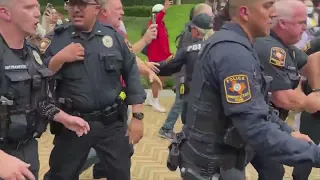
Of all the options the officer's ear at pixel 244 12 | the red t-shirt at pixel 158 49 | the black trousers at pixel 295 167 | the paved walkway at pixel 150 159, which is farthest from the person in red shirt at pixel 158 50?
the officer's ear at pixel 244 12

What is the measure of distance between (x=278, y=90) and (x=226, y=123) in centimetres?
84

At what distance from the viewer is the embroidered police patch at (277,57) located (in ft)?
10.2

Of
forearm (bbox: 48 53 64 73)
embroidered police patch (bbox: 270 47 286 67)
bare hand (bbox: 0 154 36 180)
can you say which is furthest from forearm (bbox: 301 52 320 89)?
bare hand (bbox: 0 154 36 180)

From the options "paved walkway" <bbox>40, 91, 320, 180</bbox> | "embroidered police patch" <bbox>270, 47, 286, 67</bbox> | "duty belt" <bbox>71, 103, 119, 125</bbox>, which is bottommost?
"paved walkway" <bbox>40, 91, 320, 180</bbox>

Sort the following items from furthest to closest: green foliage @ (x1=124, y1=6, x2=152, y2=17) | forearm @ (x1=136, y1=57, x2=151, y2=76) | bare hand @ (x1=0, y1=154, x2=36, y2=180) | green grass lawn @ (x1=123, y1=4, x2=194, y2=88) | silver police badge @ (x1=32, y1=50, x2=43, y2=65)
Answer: green foliage @ (x1=124, y1=6, x2=152, y2=17), green grass lawn @ (x1=123, y1=4, x2=194, y2=88), forearm @ (x1=136, y1=57, x2=151, y2=76), silver police badge @ (x1=32, y1=50, x2=43, y2=65), bare hand @ (x1=0, y1=154, x2=36, y2=180)

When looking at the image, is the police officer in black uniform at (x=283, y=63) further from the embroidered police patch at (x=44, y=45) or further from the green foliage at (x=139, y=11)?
the green foliage at (x=139, y=11)

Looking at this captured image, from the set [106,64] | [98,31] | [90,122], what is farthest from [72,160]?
[98,31]

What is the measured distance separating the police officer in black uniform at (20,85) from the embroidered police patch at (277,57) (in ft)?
4.85

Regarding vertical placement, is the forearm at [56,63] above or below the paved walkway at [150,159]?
above

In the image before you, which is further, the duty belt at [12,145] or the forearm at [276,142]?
the duty belt at [12,145]

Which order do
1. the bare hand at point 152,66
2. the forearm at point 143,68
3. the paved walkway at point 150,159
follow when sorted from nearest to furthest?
1. the forearm at point 143,68
2. the bare hand at point 152,66
3. the paved walkway at point 150,159

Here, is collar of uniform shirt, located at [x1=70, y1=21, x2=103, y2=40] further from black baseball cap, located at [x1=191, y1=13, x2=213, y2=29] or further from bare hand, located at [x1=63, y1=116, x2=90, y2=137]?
black baseball cap, located at [x1=191, y1=13, x2=213, y2=29]

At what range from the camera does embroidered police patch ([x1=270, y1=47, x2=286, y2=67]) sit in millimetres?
3123

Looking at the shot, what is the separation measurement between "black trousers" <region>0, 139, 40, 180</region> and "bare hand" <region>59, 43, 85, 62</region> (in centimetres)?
62
